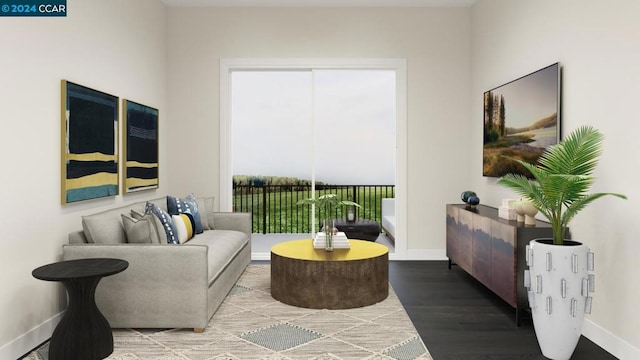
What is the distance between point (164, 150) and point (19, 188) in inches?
110

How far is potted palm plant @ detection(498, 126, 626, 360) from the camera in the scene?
2.68 m

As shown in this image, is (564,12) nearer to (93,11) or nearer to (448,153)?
(448,153)

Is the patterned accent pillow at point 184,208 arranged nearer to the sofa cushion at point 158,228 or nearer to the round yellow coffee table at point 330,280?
the sofa cushion at point 158,228

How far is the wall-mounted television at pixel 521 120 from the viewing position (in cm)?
357

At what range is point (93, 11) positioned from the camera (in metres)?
3.70

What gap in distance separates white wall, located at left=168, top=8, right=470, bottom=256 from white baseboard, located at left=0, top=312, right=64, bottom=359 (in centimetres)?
278

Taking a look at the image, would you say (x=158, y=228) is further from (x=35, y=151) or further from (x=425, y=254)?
(x=425, y=254)

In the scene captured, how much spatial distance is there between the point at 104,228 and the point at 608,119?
3478 millimetres

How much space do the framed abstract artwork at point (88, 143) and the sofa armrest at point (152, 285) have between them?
571mm

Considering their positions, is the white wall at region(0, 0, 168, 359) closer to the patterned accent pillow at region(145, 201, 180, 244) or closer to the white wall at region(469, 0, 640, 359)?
the patterned accent pillow at region(145, 201, 180, 244)

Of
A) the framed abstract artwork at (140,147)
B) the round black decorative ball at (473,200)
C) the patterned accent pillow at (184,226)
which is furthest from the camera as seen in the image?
the round black decorative ball at (473,200)

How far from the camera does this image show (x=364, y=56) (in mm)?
5594

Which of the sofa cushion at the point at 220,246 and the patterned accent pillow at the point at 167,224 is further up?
the patterned accent pillow at the point at 167,224

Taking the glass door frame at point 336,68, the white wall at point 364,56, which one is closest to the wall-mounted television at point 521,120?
the white wall at point 364,56
